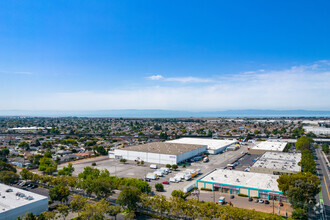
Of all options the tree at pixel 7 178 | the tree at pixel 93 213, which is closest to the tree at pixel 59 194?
the tree at pixel 93 213

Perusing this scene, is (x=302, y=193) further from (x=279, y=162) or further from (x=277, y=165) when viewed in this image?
(x=279, y=162)

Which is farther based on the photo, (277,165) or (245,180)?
(277,165)

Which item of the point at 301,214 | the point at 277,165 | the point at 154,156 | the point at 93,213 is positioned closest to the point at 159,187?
the point at 93,213

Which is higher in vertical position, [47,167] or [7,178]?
[7,178]

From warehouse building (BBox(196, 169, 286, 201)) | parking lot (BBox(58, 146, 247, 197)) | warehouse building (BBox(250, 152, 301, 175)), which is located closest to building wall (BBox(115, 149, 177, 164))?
parking lot (BBox(58, 146, 247, 197))

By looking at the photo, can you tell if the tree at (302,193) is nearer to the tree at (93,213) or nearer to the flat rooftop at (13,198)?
the tree at (93,213)
